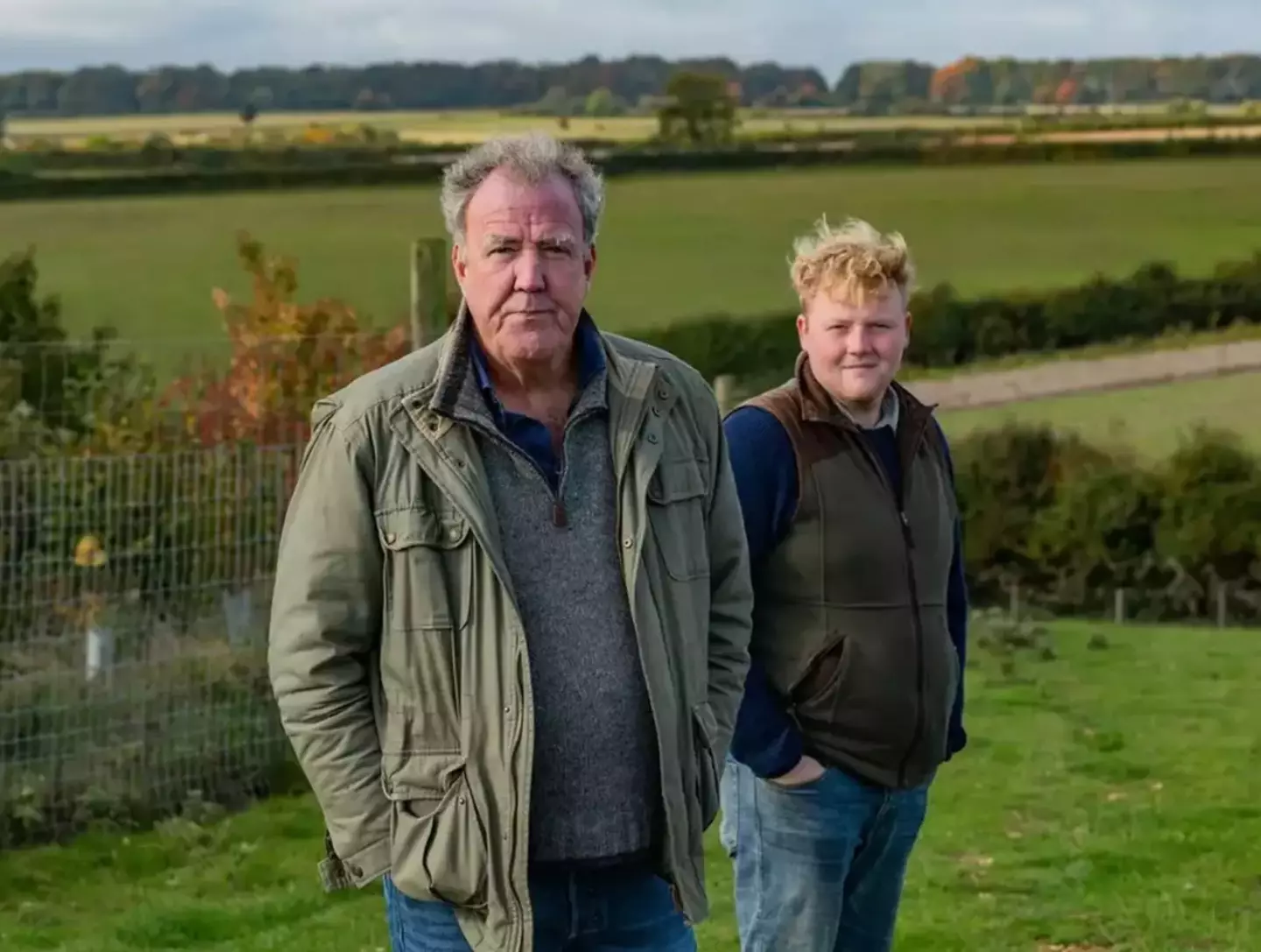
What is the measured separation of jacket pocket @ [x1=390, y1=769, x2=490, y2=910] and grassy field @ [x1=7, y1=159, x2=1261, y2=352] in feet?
32.8

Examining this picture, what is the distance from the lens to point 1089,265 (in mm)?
27062

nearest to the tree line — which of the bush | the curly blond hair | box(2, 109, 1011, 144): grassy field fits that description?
box(2, 109, 1011, 144): grassy field

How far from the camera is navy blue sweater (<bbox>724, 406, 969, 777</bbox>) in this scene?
10.9 ft

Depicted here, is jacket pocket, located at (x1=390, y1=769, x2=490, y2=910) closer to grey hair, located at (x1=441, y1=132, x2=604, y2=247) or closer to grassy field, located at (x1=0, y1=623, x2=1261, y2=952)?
grey hair, located at (x1=441, y1=132, x2=604, y2=247)

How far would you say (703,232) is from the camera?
24.9 metres

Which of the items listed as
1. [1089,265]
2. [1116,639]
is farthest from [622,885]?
[1089,265]

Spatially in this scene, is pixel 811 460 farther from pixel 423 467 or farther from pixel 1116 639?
pixel 1116 639

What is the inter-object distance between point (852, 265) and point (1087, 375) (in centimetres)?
2226

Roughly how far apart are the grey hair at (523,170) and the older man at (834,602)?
2.77 ft

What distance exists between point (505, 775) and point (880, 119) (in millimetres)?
23038

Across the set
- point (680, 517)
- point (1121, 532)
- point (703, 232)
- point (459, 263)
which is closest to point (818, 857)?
point (680, 517)

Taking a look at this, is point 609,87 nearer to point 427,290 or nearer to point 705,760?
point 427,290

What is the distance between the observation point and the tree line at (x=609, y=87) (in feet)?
53.2

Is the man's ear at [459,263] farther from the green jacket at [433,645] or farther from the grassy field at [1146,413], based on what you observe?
the grassy field at [1146,413]
